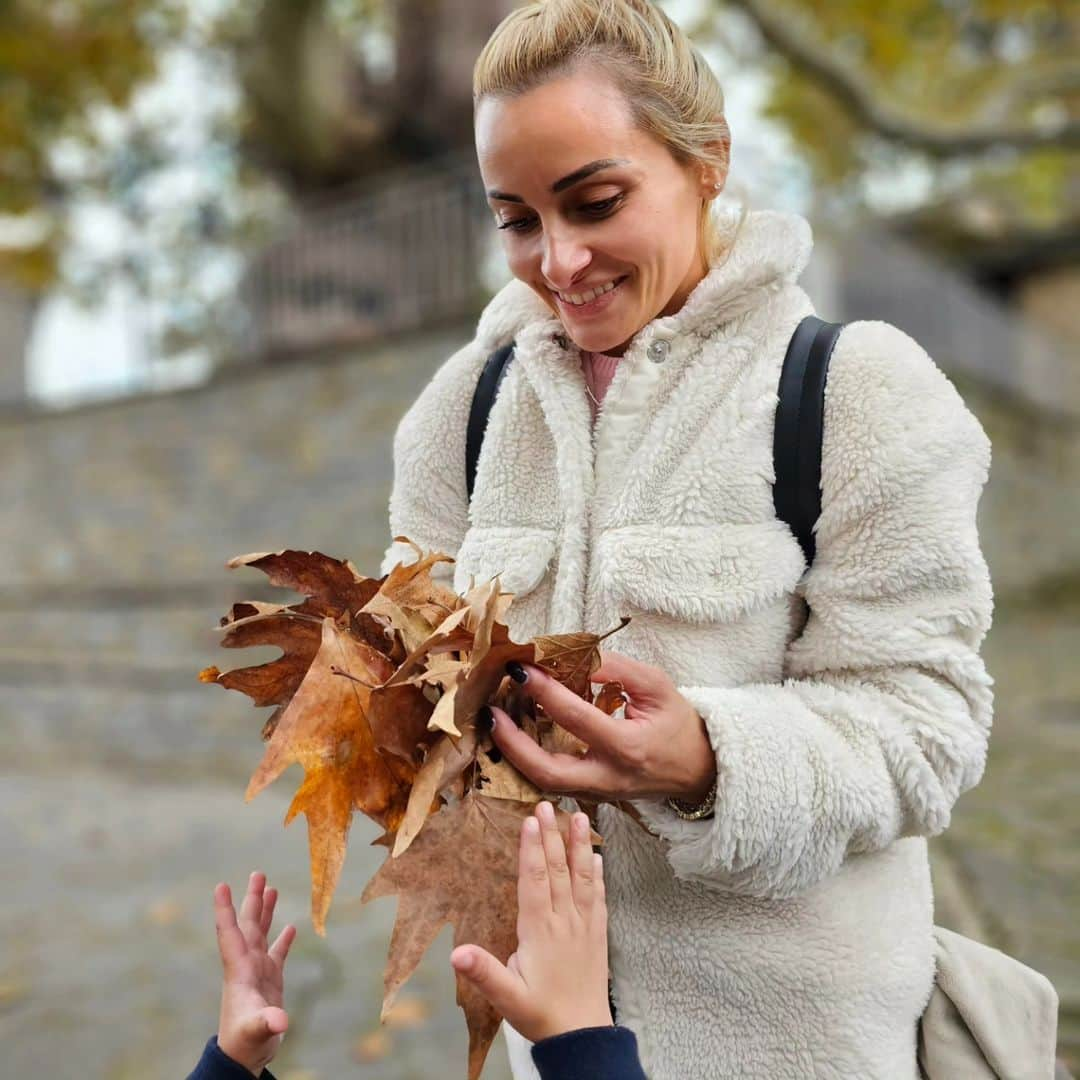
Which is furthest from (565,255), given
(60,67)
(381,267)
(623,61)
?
(60,67)

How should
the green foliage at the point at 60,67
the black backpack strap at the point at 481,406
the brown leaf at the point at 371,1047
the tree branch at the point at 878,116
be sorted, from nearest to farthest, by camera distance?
the black backpack strap at the point at 481,406 < the brown leaf at the point at 371,1047 < the tree branch at the point at 878,116 < the green foliage at the point at 60,67

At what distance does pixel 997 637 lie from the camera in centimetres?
1066

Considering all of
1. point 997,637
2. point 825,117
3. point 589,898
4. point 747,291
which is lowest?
point 997,637

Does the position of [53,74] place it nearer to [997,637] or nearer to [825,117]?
[825,117]

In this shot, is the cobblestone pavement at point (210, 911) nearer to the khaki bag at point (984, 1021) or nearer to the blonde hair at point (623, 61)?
the khaki bag at point (984, 1021)

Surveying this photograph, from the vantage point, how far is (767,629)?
1.29 meters

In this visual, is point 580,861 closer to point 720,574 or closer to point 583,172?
point 720,574

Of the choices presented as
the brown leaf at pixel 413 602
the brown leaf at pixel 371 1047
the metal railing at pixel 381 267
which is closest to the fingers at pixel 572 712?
the brown leaf at pixel 413 602

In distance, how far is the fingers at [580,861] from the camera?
1.09m

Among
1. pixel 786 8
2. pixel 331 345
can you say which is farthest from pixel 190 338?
pixel 786 8

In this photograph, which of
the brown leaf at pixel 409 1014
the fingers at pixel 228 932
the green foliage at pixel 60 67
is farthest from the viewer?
the green foliage at pixel 60 67

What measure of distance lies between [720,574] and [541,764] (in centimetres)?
31

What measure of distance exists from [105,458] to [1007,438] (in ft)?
30.1

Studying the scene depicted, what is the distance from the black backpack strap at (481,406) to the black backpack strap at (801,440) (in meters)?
0.39
